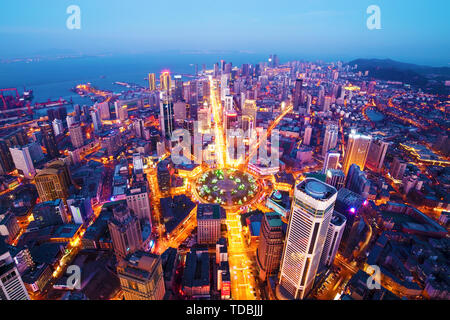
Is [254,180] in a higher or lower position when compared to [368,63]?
lower

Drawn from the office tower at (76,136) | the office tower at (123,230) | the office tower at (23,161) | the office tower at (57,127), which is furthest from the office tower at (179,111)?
the office tower at (123,230)

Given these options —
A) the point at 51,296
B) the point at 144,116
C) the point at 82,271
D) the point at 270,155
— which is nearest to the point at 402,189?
the point at 270,155

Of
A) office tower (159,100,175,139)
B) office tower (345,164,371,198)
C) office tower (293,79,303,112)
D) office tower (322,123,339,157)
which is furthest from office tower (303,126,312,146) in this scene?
office tower (159,100,175,139)

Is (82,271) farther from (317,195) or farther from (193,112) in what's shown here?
(193,112)

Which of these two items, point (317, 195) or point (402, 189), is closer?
point (317, 195)

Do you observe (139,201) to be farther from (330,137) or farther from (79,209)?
(330,137)

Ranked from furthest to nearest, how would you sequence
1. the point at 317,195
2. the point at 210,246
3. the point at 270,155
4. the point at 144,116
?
the point at 144,116 → the point at 270,155 → the point at 210,246 → the point at 317,195

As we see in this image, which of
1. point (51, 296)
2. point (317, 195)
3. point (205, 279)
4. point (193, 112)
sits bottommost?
point (51, 296)
